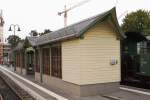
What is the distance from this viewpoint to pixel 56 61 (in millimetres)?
14938

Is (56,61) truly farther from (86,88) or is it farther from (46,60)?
(86,88)

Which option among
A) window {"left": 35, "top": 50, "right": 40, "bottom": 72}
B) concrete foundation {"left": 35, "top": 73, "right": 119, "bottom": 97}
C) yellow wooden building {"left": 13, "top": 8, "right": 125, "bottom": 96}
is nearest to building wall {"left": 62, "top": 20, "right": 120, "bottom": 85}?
yellow wooden building {"left": 13, "top": 8, "right": 125, "bottom": 96}

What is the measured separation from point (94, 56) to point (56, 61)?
3.70 m

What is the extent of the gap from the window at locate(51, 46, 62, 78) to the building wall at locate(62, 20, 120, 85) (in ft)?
4.39

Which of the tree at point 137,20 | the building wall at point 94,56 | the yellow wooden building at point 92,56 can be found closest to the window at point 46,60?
the yellow wooden building at point 92,56

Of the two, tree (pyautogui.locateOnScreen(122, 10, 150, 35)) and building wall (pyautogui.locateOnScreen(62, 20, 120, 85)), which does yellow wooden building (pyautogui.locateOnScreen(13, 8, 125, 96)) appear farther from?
tree (pyautogui.locateOnScreen(122, 10, 150, 35))

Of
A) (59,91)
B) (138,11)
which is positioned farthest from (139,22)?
(59,91)

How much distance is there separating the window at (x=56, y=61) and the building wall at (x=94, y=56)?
134cm

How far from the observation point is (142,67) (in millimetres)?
14055

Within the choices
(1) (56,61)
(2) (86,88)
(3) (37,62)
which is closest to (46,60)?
(1) (56,61)

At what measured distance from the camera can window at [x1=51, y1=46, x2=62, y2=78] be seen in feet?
46.9

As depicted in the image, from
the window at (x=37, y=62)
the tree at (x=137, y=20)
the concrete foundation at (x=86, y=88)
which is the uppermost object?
the tree at (x=137, y=20)

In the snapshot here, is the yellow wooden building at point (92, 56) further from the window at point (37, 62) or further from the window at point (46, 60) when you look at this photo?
the window at point (37, 62)

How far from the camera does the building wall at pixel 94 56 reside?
37.7 ft
